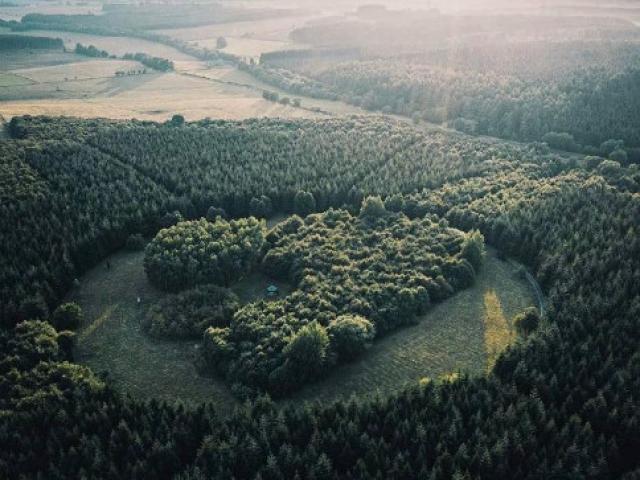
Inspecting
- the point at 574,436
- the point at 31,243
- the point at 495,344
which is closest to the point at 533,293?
the point at 495,344

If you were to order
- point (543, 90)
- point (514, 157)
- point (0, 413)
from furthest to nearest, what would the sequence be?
point (543, 90) < point (514, 157) < point (0, 413)

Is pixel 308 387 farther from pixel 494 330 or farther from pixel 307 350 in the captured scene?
pixel 494 330

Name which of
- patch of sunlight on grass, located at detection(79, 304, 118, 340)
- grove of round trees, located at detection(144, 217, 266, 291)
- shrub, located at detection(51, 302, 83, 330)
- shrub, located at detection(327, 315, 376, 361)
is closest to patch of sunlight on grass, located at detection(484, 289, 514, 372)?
shrub, located at detection(327, 315, 376, 361)

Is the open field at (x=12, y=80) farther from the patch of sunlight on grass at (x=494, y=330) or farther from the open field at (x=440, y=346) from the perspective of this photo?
the patch of sunlight on grass at (x=494, y=330)

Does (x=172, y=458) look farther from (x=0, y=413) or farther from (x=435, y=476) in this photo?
(x=435, y=476)

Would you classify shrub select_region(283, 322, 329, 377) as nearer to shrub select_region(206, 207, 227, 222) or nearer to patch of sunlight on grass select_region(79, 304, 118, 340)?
patch of sunlight on grass select_region(79, 304, 118, 340)

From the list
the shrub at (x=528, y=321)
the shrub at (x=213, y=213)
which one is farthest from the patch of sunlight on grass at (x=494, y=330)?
the shrub at (x=213, y=213)

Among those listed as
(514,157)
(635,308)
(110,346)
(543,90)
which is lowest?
(110,346)
